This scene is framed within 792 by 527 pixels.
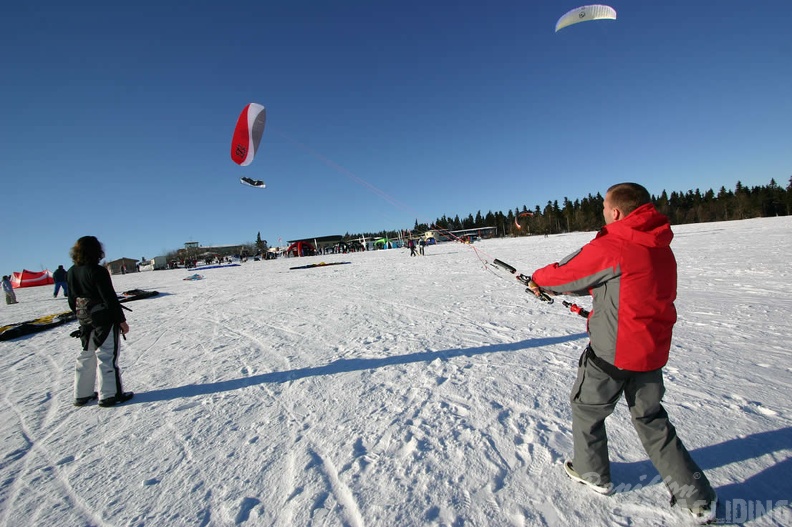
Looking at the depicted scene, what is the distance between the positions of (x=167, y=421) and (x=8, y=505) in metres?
1.07

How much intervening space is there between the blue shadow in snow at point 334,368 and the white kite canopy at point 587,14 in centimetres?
1182

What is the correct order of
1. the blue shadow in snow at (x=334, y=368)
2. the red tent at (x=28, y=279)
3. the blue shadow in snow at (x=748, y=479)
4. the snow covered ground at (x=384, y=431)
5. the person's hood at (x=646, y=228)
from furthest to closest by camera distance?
the red tent at (x=28, y=279) → the blue shadow in snow at (x=334, y=368) → the snow covered ground at (x=384, y=431) → the blue shadow in snow at (x=748, y=479) → the person's hood at (x=646, y=228)

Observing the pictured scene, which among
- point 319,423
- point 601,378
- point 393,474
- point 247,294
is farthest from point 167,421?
point 247,294

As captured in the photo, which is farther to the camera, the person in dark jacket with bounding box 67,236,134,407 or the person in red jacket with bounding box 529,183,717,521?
the person in dark jacket with bounding box 67,236,134,407

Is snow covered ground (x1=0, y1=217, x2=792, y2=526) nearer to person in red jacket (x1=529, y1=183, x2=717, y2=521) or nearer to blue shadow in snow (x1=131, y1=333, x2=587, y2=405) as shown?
blue shadow in snow (x1=131, y1=333, x2=587, y2=405)

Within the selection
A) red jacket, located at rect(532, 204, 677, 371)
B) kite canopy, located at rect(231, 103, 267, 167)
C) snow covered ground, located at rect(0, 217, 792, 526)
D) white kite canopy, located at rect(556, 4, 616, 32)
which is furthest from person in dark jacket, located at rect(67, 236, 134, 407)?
white kite canopy, located at rect(556, 4, 616, 32)

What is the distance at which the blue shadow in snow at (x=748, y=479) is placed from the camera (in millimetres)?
1867

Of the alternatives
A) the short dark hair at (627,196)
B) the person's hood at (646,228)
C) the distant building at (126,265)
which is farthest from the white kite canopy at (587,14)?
the distant building at (126,265)

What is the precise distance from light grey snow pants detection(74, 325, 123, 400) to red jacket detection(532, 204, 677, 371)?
4765 mm

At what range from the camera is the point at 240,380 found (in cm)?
416

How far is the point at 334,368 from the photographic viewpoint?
4328mm

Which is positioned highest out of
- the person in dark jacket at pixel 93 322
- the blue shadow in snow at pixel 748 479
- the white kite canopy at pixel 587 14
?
the white kite canopy at pixel 587 14

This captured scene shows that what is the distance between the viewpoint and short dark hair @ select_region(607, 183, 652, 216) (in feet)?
6.34

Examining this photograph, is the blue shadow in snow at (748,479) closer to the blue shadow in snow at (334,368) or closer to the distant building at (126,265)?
the blue shadow in snow at (334,368)
